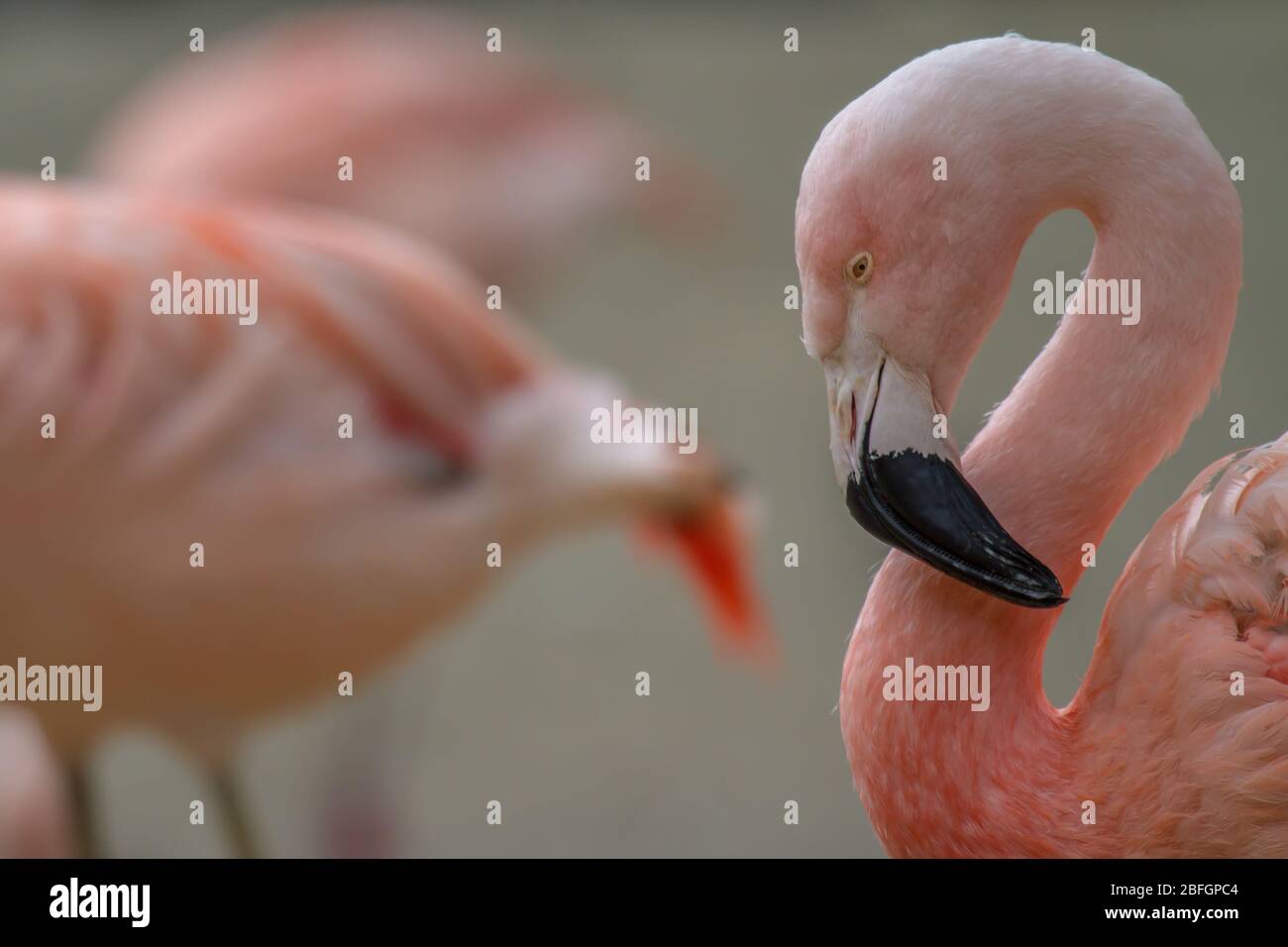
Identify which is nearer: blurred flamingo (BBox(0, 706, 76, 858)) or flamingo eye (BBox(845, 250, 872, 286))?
flamingo eye (BBox(845, 250, 872, 286))

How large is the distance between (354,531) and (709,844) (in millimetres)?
1342

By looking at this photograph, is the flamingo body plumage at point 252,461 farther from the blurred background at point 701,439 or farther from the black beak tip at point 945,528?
the black beak tip at point 945,528

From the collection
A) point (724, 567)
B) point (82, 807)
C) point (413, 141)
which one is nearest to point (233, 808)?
point (82, 807)

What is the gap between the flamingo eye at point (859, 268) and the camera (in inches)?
49.1

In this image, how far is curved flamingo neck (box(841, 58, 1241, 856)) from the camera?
4.16ft

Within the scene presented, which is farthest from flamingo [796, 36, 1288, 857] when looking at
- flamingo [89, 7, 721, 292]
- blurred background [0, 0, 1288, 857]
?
flamingo [89, 7, 721, 292]

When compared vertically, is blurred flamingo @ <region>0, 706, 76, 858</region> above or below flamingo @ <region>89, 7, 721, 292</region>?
below

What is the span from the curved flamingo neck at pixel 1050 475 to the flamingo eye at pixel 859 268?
0.11 meters

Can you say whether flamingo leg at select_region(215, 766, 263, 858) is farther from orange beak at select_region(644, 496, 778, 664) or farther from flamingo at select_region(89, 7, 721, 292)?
flamingo at select_region(89, 7, 721, 292)

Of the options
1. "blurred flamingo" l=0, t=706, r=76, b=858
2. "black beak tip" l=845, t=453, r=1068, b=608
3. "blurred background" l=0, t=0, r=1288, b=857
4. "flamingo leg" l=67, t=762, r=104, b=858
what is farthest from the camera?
"blurred background" l=0, t=0, r=1288, b=857

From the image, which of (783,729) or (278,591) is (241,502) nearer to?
(278,591)

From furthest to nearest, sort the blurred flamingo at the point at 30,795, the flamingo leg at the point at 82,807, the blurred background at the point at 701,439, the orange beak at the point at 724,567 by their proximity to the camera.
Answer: the blurred background at the point at 701,439 < the orange beak at the point at 724,567 < the flamingo leg at the point at 82,807 < the blurred flamingo at the point at 30,795

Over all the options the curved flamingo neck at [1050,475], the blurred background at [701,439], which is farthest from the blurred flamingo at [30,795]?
the curved flamingo neck at [1050,475]
